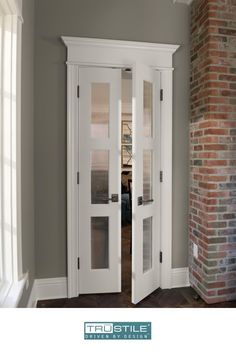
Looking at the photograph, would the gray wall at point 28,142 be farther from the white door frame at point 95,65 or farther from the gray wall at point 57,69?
the white door frame at point 95,65

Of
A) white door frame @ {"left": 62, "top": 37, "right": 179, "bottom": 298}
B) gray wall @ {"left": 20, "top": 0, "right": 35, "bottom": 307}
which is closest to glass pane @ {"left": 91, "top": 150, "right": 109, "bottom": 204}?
white door frame @ {"left": 62, "top": 37, "right": 179, "bottom": 298}

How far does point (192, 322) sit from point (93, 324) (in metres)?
0.34

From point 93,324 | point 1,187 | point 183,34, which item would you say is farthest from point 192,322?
point 183,34

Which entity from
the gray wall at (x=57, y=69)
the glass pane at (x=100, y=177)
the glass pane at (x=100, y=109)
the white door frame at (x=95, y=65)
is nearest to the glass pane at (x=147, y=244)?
the white door frame at (x=95, y=65)

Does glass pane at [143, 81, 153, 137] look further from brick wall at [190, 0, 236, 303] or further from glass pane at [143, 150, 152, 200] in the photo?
brick wall at [190, 0, 236, 303]

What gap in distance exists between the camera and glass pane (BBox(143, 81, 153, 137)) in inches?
93.5

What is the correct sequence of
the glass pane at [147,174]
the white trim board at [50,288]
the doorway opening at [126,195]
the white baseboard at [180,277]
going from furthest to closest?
the doorway opening at [126,195]
the white baseboard at [180,277]
the glass pane at [147,174]
the white trim board at [50,288]

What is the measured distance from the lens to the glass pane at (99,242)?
241 cm

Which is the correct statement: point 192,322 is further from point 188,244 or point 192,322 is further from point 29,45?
point 29,45

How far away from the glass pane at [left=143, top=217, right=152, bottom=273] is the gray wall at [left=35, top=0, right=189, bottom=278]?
30.1 inches

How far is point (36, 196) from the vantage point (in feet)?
7.52

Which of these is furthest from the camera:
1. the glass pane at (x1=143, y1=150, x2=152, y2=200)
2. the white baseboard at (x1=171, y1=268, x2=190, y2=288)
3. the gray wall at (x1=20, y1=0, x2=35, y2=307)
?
the white baseboard at (x1=171, y1=268, x2=190, y2=288)

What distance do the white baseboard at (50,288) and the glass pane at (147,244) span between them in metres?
0.78

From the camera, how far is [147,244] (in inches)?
97.6
